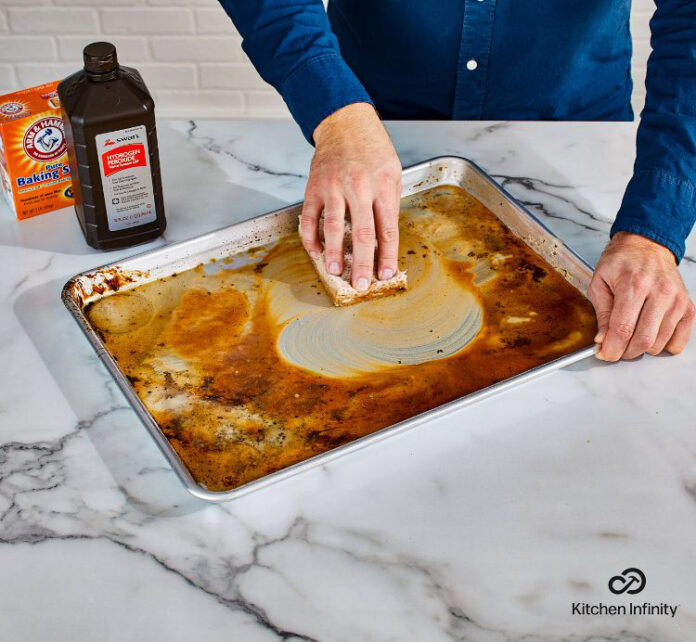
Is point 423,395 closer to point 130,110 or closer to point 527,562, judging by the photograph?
point 527,562

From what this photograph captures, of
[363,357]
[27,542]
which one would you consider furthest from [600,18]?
[27,542]

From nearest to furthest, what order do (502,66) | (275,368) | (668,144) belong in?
1. (275,368)
2. (668,144)
3. (502,66)

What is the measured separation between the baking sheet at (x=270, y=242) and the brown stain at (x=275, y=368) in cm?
2

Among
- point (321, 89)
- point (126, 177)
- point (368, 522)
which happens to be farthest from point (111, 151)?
point (368, 522)

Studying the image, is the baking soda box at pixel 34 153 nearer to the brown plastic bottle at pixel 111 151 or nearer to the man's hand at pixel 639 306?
the brown plastic bottle at pixel 111 151

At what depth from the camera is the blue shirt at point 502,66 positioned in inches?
46.6

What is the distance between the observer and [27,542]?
2.91ft

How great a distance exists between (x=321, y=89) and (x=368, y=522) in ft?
2.04

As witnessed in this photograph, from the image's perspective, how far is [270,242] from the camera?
4.13ft

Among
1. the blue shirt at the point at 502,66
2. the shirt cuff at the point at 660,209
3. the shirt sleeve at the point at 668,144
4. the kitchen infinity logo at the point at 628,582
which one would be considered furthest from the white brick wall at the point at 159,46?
the kitchen infinity logo at the point at 628,582

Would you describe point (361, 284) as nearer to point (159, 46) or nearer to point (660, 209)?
point (660, 209)

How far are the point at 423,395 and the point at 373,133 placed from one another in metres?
0.38

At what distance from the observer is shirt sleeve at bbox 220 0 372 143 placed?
1.24 m

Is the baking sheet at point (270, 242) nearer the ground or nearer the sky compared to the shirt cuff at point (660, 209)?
nearer the ground
